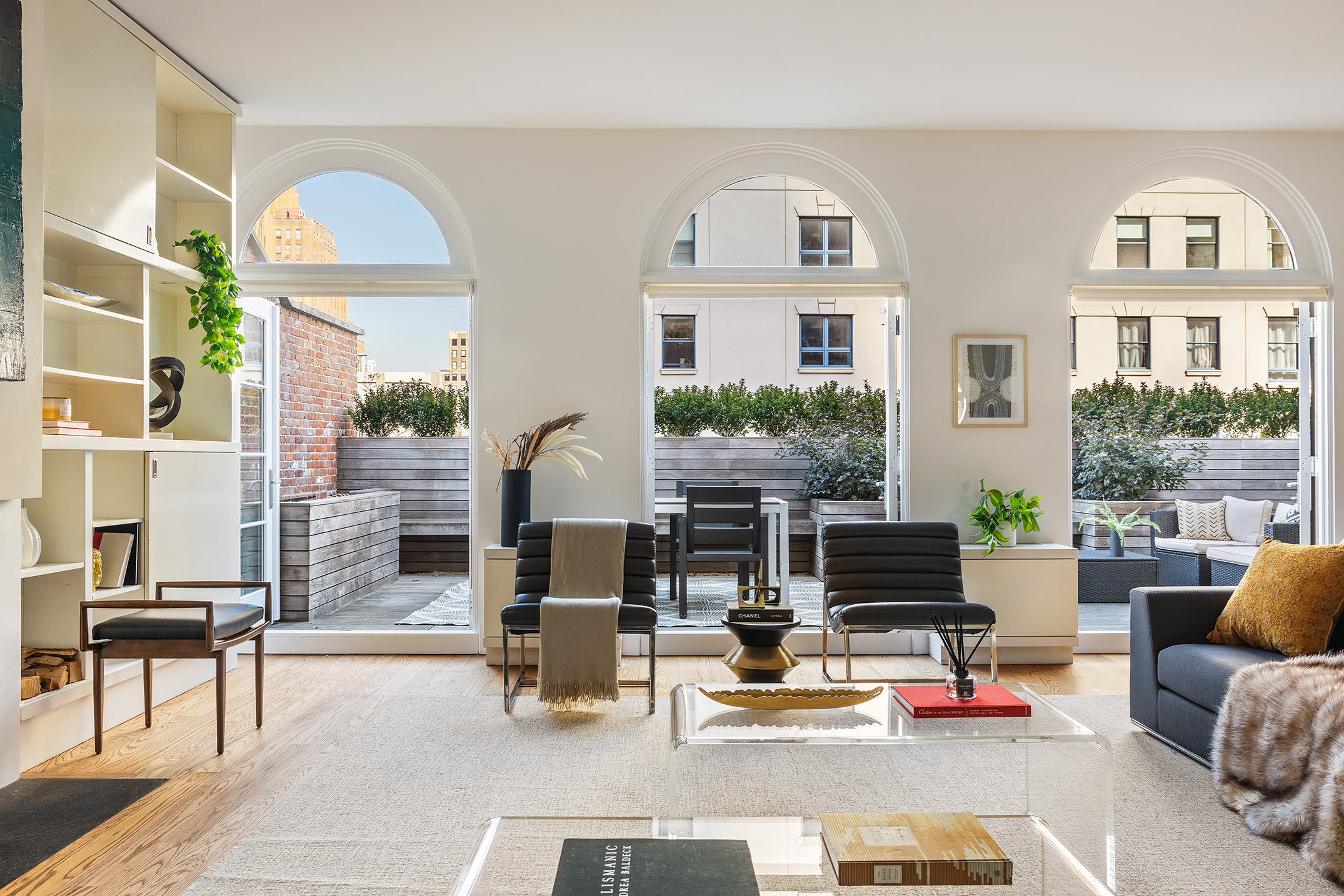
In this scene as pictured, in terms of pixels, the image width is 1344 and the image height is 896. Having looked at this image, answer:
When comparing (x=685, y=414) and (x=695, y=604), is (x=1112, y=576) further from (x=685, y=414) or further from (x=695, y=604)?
(x=685, y=414)

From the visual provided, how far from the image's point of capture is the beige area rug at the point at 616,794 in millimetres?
2215

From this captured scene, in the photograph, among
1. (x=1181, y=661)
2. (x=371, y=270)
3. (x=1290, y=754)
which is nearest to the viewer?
(x=1290, y=754)

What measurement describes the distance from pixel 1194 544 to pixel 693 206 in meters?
4.24

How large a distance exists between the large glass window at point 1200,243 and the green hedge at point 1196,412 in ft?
11.1

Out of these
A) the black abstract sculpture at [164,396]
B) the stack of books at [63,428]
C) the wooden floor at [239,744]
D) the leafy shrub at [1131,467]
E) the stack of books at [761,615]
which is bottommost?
the wooden floor at [239,744]

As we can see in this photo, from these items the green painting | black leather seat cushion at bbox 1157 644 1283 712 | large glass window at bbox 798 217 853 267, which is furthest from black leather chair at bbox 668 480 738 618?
the green painting

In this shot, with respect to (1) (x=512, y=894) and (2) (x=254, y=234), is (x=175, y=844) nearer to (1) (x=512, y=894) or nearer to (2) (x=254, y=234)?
(1) (x=512, y=894)

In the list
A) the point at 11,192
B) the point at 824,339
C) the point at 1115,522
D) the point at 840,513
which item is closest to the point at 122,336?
the point at 11,192

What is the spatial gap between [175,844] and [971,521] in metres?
3.84

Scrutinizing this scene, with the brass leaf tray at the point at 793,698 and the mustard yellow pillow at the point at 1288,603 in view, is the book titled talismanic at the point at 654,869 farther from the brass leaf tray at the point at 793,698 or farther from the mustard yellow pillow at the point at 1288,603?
Result: the mustard yellow pillow at the point at 1288,603

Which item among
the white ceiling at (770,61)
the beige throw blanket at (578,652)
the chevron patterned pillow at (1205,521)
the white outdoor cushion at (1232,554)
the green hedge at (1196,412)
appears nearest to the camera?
the white ceiling at (770,61)

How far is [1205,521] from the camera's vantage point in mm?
6641

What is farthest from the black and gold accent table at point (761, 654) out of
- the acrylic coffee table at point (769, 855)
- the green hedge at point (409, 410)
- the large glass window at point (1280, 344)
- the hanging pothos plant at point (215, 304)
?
the large glass window at point (1280, 344)

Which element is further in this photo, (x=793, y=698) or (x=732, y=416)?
(x=732, y=416)
